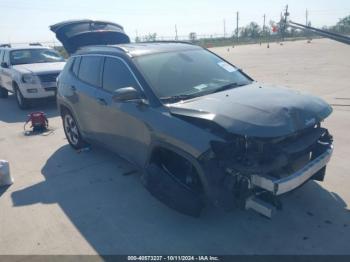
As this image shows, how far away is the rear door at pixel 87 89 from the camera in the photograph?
16.8 feet

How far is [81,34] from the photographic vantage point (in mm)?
7738

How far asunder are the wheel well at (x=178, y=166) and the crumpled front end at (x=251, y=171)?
12.0 inches

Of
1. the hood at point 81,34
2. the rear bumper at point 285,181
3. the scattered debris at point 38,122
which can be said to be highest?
the hood at point 81,34

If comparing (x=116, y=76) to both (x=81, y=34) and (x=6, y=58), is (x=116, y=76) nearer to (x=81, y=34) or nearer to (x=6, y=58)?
(x=81, y=34)

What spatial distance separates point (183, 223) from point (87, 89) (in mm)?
2637

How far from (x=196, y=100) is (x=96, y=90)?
1846 millimetres

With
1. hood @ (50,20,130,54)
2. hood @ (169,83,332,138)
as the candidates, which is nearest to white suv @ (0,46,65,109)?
hood @ (50,20,130,54)

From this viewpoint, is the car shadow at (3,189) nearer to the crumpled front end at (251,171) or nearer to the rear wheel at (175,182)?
the rear wheel at (175,182)

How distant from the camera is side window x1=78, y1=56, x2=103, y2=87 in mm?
5094

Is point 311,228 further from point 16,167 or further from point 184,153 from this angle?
point 16,167

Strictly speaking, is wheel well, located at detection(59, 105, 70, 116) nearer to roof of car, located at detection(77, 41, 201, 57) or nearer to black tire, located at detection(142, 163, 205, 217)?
roof of car, located at detection(77, 41, 201, 57)

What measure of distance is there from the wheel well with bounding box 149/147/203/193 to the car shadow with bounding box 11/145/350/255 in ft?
1.52

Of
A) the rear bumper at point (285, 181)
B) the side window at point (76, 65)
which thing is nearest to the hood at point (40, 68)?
the side window at point (76, 65)

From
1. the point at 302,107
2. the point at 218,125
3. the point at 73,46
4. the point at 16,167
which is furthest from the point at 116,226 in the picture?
the point at 73,46
